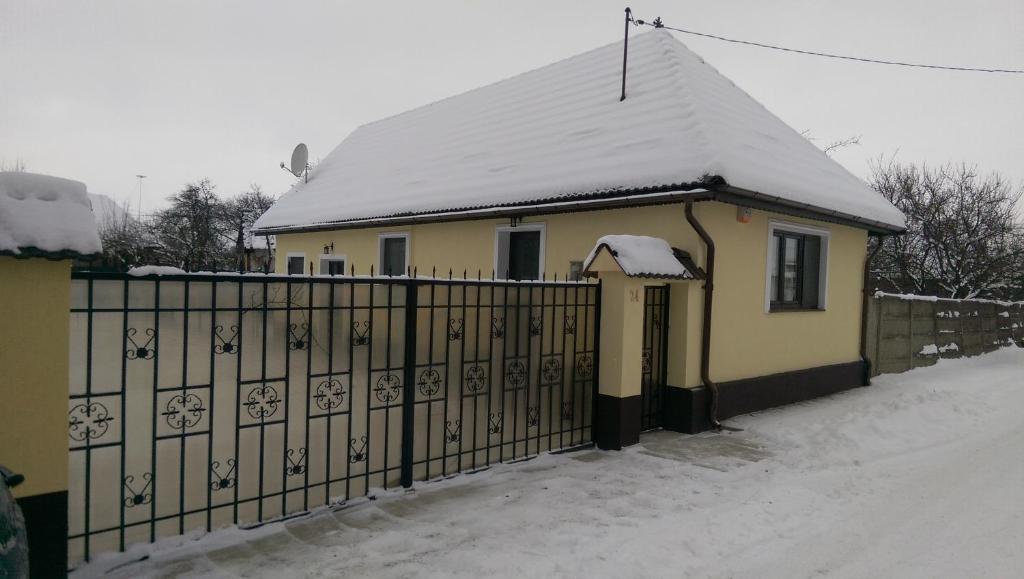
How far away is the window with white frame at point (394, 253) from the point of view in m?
11.5

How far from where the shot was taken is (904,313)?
11.5 metres

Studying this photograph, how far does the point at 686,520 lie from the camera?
13.8ft

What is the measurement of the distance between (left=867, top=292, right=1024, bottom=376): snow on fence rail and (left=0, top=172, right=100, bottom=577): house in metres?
11.4

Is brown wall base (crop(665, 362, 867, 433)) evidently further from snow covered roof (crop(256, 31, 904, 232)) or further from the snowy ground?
snow covered roof (crop(256, 31, 904, 232))

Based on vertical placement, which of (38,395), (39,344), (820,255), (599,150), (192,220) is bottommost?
(38,395)

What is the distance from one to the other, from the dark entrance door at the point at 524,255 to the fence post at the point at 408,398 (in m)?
4.32

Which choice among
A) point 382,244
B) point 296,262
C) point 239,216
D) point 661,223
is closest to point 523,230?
point 661,223

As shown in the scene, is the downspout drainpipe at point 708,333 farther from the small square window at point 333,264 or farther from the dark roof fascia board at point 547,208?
the small square window at point 333,264

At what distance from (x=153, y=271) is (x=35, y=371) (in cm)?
78

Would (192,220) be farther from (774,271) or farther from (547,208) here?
(774,271)

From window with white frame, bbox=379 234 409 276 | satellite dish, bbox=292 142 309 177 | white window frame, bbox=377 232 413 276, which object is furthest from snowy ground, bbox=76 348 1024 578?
satellite dish, bbox=292 142 309 177

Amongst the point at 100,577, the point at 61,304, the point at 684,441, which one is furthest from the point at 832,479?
the point at 61,304

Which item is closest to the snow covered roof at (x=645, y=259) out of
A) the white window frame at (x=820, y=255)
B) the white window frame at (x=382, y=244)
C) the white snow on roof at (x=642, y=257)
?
the white snow on roof at (x=642, y=257)

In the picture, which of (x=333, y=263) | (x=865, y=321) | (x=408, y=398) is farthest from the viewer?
(x=333, y=263)
